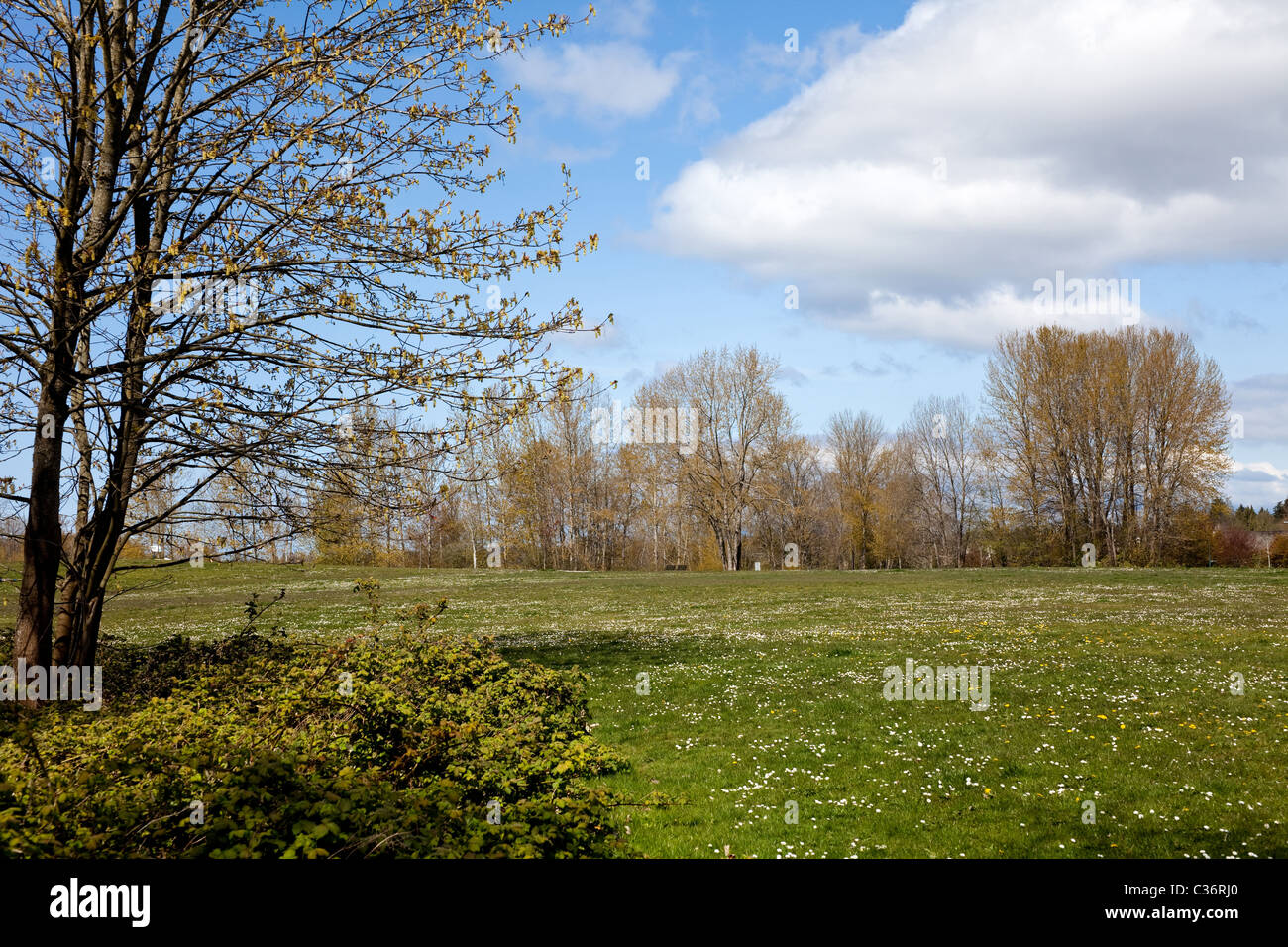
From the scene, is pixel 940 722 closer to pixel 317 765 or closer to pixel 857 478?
pixel 317 765

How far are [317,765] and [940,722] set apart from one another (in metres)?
8.56

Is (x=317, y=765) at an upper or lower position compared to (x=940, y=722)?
upper

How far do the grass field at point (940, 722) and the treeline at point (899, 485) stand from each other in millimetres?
30800

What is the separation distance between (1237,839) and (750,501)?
5867cm

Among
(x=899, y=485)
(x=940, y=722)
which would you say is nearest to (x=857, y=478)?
(x=899, y=485)

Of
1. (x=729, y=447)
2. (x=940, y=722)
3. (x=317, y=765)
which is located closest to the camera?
(x=317, y=765)

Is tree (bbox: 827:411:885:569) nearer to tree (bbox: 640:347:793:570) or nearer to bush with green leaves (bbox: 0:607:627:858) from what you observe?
tree (bbox: 640:347:793:570)

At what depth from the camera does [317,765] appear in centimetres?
616

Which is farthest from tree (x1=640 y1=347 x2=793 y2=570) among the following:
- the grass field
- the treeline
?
the grass field

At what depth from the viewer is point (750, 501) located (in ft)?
214

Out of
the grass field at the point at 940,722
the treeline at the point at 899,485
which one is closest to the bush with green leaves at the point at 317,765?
the grass field at the point at 940,722

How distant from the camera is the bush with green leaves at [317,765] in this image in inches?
170
